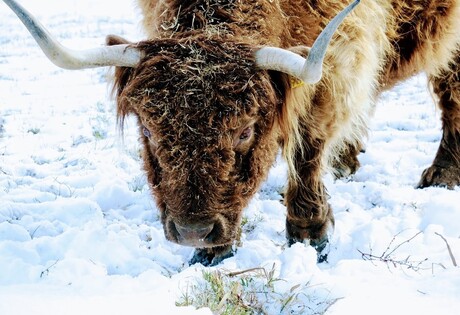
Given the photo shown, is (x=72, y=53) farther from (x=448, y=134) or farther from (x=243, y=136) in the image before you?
(x=448, y=134)

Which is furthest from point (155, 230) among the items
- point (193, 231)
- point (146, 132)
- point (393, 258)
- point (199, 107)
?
point (393, 258)

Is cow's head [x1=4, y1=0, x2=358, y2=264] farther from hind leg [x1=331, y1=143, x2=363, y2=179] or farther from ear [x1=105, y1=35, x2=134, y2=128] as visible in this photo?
hind leg [x1=331, y1=143, x2=363, y2=179]

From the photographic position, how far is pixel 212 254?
3.81 meters

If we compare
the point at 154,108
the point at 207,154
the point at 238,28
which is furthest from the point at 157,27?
the point at 207,154

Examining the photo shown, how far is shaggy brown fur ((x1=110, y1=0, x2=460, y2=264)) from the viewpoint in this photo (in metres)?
2.80

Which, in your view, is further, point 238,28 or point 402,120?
point 402,120

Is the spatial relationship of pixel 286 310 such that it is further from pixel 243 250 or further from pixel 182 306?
pixel 243 250

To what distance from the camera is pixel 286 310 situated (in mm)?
2480

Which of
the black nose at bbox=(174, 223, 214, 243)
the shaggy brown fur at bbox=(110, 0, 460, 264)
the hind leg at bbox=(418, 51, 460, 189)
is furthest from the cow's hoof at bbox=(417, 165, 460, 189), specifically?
the black nose at bbox=(174, 223, 214, 243)

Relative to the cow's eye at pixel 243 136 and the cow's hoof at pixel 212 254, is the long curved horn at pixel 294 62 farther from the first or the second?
the cow's hoof at pixel 212 254

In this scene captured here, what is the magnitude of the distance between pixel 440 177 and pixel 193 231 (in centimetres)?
309

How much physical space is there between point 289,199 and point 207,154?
1.51 metres

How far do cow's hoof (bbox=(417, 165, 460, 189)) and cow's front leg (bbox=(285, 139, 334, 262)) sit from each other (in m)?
1.42

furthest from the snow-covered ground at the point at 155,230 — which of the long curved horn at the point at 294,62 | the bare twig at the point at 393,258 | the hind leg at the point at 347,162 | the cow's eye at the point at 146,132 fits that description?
the long curved horn at the point at 294,62
